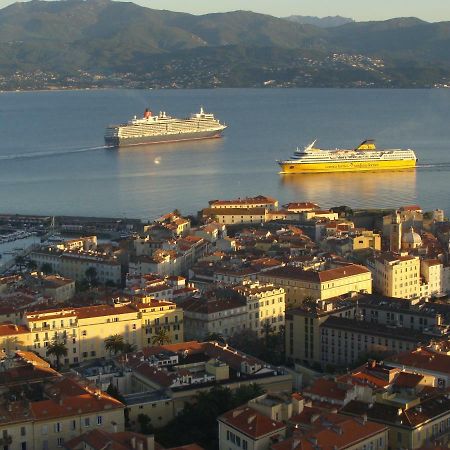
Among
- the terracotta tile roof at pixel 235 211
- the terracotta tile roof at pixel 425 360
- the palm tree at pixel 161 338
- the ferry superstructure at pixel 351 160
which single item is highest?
the terracotta tile roof at pixel 425 360

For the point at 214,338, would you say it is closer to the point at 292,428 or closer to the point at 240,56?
the point at 292,428

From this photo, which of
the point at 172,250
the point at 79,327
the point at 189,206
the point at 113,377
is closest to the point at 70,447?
the point at 113,377

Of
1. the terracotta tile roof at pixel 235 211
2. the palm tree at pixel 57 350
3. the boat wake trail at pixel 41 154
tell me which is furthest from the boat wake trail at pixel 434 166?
the palm tree at pixel 57 350

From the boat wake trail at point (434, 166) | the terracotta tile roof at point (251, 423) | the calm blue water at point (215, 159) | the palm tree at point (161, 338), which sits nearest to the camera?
the terracotta tile roof at point (251, 423)

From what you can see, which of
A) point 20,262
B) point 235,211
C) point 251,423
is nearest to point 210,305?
point 251,423

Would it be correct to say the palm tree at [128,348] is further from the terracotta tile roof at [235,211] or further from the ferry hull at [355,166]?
the ferry hull at [355,166]

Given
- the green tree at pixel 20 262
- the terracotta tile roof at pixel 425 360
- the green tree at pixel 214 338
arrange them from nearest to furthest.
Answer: the terracotta tile roof at pixel 425 360 → the green tree at pixel 214 338 → the green tree at pixel 20 262

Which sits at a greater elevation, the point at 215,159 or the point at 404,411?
the point at 404,411
